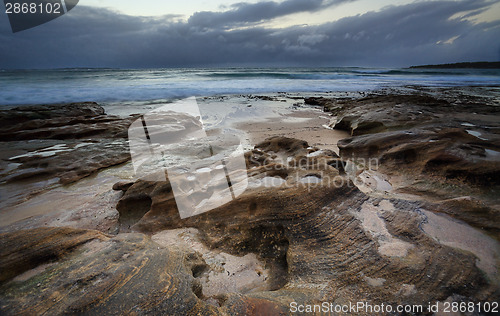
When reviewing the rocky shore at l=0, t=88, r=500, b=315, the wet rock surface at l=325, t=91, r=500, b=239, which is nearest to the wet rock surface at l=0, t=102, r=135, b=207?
the rocky shore at l=0, t=88, r=500, b=315

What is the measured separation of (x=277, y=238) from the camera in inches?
74.9

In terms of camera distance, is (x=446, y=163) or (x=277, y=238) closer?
(x=277, y=238)

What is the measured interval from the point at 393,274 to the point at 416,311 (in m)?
0.22

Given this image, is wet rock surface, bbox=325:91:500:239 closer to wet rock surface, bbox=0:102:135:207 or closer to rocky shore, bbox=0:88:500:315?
rocky shore, bbox=0:88:500:315

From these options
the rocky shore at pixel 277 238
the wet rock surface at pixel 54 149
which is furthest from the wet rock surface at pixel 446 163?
the wet rock surface at pixel 54 149

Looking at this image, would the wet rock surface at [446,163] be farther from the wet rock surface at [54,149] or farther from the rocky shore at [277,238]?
the wet rock surface at [54,149]

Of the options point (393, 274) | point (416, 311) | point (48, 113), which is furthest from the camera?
point (48, 113)

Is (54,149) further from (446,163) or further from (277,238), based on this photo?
(446,163)

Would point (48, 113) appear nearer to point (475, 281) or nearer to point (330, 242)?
point (330, 242)

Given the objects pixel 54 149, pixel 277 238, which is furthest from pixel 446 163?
pixel 54 149

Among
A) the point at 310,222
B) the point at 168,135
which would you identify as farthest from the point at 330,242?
the point at 168,135

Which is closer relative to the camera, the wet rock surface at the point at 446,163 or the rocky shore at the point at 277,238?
the rocky shore at the point at 277,238

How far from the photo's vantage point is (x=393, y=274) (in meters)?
1.38

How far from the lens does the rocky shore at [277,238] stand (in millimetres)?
1229
